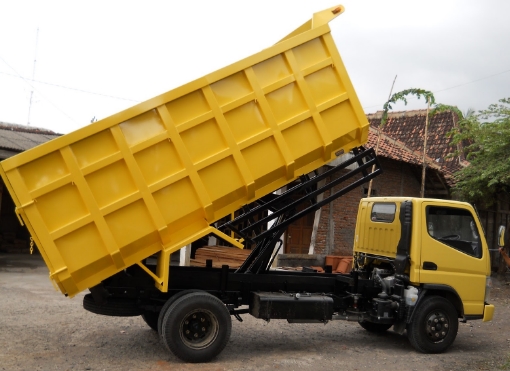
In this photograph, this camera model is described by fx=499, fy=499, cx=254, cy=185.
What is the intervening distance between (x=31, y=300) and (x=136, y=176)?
5366 mm

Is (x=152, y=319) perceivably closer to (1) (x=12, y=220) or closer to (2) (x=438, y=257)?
(2) (x=438, y=257)

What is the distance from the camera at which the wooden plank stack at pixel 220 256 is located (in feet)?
44.6

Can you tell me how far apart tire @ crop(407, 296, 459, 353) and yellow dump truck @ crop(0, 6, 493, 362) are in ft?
0.06

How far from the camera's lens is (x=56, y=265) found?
5.27 m

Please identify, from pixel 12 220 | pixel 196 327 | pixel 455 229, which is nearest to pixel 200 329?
pixel 196 327

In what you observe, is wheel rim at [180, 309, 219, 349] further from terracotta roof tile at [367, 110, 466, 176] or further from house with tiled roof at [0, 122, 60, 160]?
terracotta roof tile at [367, 110, 466, 176]

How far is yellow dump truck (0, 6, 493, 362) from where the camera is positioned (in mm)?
5395

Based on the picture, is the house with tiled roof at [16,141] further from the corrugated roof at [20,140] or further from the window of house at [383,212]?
the window of house at [383,212]

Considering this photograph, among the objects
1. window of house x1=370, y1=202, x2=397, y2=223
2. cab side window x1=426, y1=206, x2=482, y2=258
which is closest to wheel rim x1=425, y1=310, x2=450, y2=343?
cab side window x1=426, y1=206, x2=482, y2=258

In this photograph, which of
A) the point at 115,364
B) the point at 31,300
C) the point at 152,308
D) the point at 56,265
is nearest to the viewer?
the point at 56,265

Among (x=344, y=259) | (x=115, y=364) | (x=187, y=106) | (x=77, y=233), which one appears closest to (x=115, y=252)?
(x=77, y=233)

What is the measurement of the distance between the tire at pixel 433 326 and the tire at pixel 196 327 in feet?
8.82

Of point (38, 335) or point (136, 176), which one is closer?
point (136, 176)

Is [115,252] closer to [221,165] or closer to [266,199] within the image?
[221,165]
